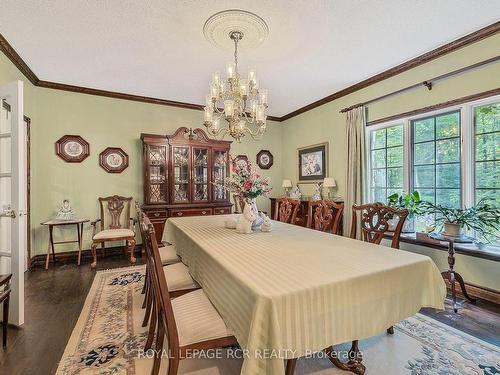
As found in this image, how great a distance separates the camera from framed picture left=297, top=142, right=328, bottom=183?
4518 millimetres

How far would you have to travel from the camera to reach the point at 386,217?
204 cm

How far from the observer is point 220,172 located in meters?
4.65

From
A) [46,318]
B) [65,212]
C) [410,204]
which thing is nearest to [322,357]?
[410,204]

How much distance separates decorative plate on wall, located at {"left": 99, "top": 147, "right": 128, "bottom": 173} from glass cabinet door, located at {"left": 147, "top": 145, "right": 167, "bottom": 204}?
1.62 ft

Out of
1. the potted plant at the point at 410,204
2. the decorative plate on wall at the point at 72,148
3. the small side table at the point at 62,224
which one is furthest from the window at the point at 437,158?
the decorative plate on wall at the point at 72,148

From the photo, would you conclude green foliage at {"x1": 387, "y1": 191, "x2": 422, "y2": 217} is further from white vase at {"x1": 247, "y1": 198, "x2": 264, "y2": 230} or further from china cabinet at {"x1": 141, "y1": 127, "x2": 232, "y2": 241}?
china cabinet at {"x1": 141, "y1": 127, "x2": 232, "y2": 241}

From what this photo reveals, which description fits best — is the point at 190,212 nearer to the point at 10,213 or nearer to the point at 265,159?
the point at 265,159

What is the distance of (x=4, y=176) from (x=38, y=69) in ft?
6.78

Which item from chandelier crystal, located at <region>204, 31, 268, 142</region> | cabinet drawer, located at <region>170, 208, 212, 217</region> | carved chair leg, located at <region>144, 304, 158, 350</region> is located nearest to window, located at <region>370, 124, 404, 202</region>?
chandelier crystal, located at <region>204, 31, 268, 142</region>

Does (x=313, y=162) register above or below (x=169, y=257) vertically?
above

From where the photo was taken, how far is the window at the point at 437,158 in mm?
2803

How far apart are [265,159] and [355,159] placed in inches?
86.1

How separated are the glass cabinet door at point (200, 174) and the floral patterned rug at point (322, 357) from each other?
2429 millimetres

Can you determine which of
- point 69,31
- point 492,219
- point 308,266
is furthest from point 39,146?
point 492,219
